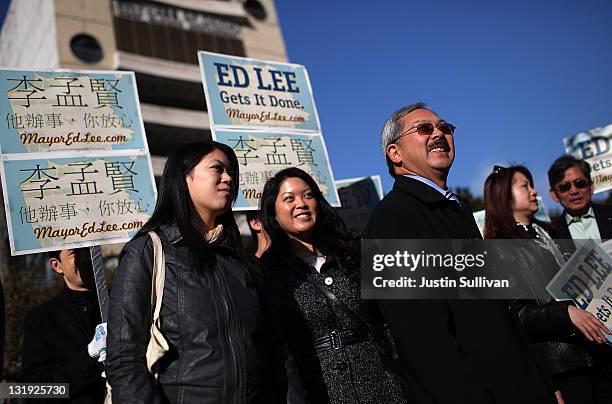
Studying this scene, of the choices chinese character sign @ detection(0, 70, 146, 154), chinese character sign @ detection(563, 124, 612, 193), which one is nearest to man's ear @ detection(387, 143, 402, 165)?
chinese character sign @ detection(0, 70, 146, 154)

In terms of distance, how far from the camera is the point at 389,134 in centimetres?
237

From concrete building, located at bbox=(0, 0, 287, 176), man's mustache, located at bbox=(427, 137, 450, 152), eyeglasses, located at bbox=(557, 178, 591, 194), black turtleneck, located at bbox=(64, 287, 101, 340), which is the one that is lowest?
black turtleneck, located at bbox=(64, 287, 101, 340)

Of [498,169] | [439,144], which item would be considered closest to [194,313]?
[439,144]

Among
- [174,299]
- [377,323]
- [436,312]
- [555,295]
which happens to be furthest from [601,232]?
[174,299]

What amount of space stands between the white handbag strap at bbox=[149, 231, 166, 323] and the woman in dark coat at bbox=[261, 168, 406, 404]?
0.74m

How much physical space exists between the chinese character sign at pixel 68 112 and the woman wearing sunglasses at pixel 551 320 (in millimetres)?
2430

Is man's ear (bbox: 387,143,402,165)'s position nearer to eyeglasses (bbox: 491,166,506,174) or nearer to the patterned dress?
the patterned dress

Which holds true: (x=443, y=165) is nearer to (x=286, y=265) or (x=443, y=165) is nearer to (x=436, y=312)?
(x=436, y=312)

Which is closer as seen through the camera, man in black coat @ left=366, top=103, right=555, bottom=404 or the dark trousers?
man in black coat @ left=366, top=103, right=555, bottom=404

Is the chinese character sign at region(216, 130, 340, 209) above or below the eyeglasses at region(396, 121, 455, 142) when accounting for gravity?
above

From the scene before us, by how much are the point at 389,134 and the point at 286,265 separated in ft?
3.06

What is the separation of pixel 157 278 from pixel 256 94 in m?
3.02

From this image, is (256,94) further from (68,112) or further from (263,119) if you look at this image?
(68,112)

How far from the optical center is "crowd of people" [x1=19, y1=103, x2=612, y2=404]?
175 cm
